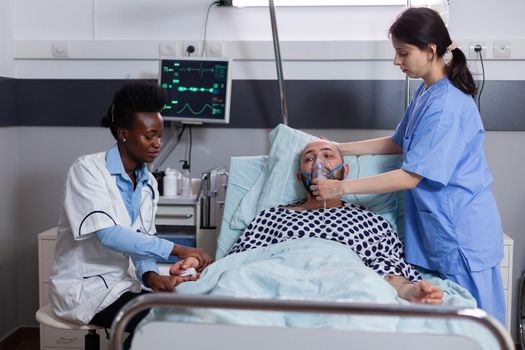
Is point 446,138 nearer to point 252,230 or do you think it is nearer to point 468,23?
point 252,230

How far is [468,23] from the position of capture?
11.7 feet

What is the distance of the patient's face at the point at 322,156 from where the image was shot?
9.04 ft

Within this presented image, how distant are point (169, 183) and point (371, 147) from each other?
1025mm

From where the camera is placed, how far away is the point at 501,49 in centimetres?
351

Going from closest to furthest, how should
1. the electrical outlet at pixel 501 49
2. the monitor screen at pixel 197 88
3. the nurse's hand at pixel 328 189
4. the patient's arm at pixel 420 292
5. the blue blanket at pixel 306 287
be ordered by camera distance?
the blue blanket at pixel 306 287 < the patient's arm at pixel 420 292 < the nurse's hand at pixel 328 189 < the monitor screen at pixel 197 88 < the electrical outlet at pixel 501 49

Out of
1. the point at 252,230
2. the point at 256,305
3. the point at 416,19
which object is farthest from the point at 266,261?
the point at 416,19

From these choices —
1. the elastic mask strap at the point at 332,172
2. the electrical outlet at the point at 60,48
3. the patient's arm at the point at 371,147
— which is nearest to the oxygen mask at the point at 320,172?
the elastic mask strap at the point at 332,172

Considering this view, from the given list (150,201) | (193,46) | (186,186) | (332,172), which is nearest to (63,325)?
(150,201)

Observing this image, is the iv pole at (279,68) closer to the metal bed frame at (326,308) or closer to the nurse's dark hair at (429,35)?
the nurse's dark hair at (429,35)

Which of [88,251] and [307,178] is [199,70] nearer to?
[307,178]

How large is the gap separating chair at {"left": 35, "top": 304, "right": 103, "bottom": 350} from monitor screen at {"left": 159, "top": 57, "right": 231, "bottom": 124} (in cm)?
128

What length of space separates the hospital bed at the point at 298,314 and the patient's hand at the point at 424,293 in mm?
107

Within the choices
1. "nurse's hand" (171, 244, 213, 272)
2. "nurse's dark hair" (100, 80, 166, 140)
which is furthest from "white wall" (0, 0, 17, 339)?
"nurse's hand" (171, 244, 213, 272)

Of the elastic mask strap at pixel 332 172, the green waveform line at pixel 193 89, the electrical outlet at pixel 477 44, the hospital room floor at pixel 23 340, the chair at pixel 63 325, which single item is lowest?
the hospital room floor at pixel 23 340
